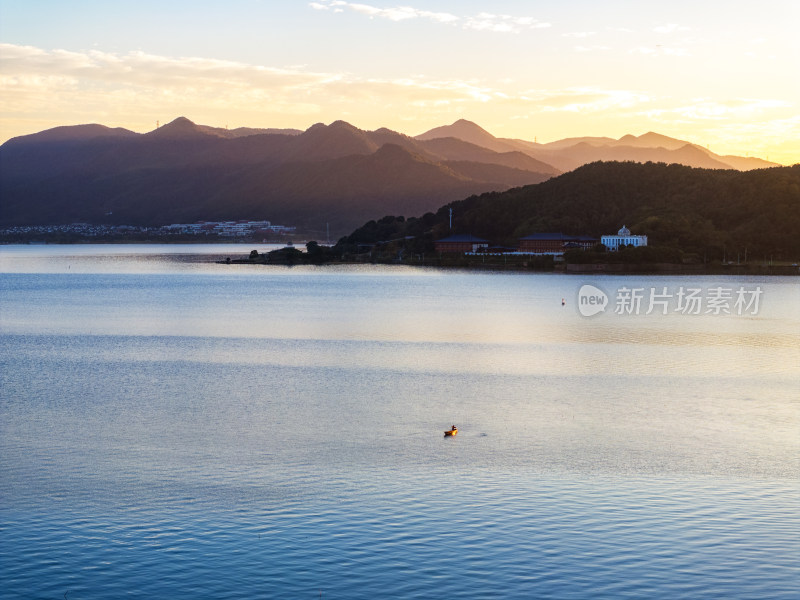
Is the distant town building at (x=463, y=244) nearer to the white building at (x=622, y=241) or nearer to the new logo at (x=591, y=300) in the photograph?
the white building at (x=622, y=241)

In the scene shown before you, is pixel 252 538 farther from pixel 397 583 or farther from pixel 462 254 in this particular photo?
pixel 462 254

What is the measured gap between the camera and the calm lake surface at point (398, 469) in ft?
54.3

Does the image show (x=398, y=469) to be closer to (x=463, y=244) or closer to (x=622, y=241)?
(x=622, y=241)

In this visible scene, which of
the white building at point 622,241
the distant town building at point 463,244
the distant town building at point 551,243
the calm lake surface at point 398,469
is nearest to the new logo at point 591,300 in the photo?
the calm lake surface at point 398,469

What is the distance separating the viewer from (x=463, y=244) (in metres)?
197

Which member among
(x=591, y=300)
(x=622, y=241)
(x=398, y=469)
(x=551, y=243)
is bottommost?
(x=398, y=469)

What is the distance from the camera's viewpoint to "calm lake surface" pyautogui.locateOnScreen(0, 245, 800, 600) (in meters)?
16.5

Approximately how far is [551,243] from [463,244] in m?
20.9

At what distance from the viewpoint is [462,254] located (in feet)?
Result: 638

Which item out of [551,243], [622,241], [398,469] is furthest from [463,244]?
[398,469]

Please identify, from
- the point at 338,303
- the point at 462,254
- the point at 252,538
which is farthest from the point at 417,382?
the point at 462,254

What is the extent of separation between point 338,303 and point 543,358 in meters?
44.6

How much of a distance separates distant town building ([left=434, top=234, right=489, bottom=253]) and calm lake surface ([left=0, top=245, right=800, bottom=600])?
457 ft

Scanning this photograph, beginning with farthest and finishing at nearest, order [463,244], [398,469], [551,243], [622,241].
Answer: [463,244]
[551,243]
[622,241]
[398,469]
